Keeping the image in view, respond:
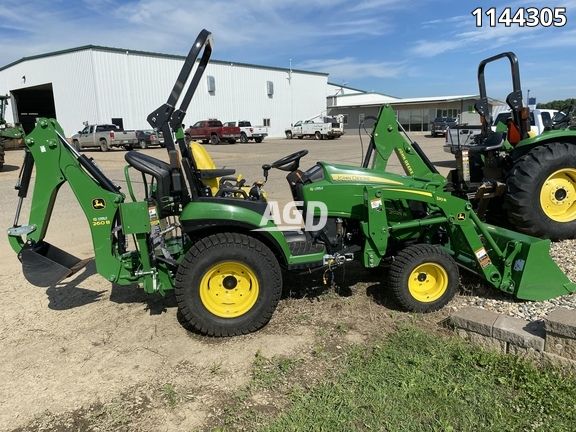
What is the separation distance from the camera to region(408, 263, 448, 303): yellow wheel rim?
13.1 ft

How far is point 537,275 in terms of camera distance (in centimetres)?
396

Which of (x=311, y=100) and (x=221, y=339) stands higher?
(x=311, y=100)

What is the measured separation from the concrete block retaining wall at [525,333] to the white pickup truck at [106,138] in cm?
2643

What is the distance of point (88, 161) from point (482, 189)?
13.2 feet

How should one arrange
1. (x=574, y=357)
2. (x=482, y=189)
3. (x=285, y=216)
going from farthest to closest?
(x=482, y=189) < (x=285, y=216) < (x=574, y=357)

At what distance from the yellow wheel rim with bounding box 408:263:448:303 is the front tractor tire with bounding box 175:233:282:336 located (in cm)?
117

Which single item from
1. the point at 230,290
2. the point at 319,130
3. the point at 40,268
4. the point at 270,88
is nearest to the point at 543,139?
the point at 230,290

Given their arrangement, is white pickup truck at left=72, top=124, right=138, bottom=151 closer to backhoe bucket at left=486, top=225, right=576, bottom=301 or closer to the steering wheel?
the steering wheel

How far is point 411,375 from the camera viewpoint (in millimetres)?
3049

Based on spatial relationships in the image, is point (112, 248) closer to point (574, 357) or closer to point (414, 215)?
point (414, 215)

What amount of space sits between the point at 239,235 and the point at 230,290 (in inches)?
17.6

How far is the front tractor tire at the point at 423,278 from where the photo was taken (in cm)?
392

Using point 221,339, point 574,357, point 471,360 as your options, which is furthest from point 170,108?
point 574,357

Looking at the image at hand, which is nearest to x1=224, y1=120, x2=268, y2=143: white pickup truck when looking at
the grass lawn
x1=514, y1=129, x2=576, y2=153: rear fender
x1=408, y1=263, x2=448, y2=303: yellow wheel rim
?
x1=514, y1=129, x2=576, y2=153: rear fender
